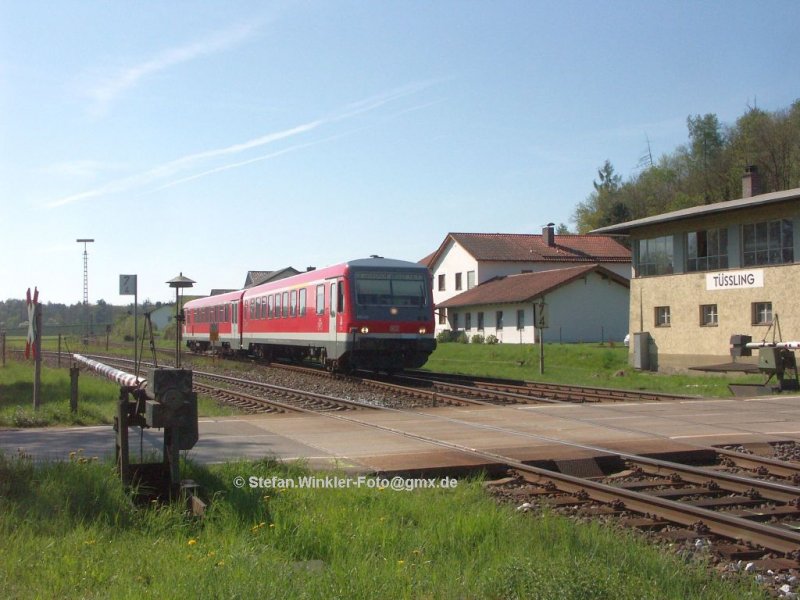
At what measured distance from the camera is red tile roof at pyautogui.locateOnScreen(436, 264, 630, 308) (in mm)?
49031

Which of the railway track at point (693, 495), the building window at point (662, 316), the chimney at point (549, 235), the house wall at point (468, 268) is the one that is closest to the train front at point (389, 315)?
the building window at point (662, 316)

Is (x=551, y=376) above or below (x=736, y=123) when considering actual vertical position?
below

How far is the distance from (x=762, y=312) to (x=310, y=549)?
2474 cm

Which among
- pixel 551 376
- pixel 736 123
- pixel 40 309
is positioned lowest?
pixel 551 376

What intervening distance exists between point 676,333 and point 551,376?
5.83m

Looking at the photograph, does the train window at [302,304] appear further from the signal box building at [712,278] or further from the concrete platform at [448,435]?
the signal box building at [712,278]

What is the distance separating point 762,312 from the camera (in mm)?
27734

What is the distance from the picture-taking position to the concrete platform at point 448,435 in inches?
390

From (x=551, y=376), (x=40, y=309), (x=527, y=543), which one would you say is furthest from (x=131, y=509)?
(x=551, y=376)

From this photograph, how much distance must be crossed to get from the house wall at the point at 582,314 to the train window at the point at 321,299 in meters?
25.5

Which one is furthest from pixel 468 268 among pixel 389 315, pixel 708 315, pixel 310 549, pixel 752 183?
pixel 310 549

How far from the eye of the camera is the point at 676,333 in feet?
102

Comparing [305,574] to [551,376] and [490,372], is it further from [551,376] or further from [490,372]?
[490,372]

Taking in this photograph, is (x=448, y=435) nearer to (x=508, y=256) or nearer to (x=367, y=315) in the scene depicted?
(x=367, y=315)
